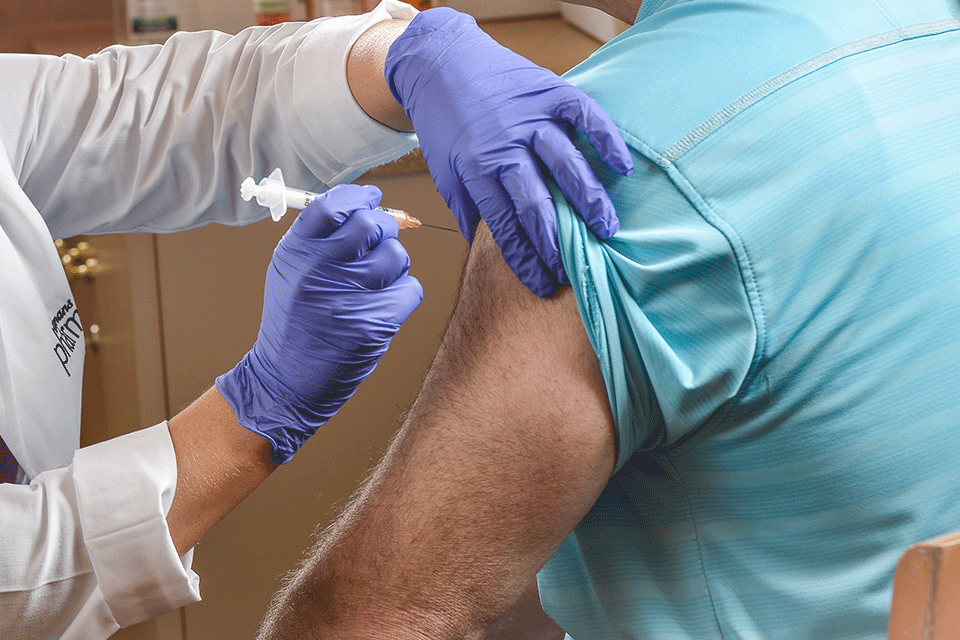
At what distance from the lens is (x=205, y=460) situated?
3.25 ft

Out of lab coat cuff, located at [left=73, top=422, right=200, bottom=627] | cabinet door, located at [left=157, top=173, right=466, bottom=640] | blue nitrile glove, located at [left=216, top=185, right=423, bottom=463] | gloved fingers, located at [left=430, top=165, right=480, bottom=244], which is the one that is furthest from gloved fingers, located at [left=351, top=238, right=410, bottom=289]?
cabinet door, located at [left=157, top=173, right=466, bottom=640]

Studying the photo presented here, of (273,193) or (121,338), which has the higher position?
(273,193)

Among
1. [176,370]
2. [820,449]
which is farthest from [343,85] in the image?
[176,370]

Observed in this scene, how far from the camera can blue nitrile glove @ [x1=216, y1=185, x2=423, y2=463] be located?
981 millimetres

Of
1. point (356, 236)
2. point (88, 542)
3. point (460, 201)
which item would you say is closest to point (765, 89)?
point (460, 201)

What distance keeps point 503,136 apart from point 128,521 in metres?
0.61

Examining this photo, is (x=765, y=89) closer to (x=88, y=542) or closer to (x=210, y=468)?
(x=210, y=468)

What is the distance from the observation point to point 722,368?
0.67 metres

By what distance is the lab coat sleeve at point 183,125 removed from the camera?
131 centimetres

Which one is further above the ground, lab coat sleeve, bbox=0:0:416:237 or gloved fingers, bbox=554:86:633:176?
gloved fingers, bbox=554:86:633:176

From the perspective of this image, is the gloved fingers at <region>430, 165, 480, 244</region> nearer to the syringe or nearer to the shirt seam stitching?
the syringe

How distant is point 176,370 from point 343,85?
55.1 inches

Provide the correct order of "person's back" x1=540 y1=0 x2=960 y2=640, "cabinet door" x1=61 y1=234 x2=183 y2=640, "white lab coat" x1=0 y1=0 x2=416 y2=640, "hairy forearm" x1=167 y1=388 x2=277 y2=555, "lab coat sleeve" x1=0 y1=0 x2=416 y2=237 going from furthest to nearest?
"cabinet door" x1=61 y1=234 x2=183 y2=640 → "lab coat sleeve" x1=0 y1=0 x2=416 y2=237 → "white lab coat" x1=0 y1=0 x2=416 y2=640 → "hairy forearm" x1=167 y1=388 x2=277 y2=555 → "person's back" x1=540 y1=0 x2=960 y2=640

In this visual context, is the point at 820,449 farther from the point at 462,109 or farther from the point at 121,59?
the point at 121,59
